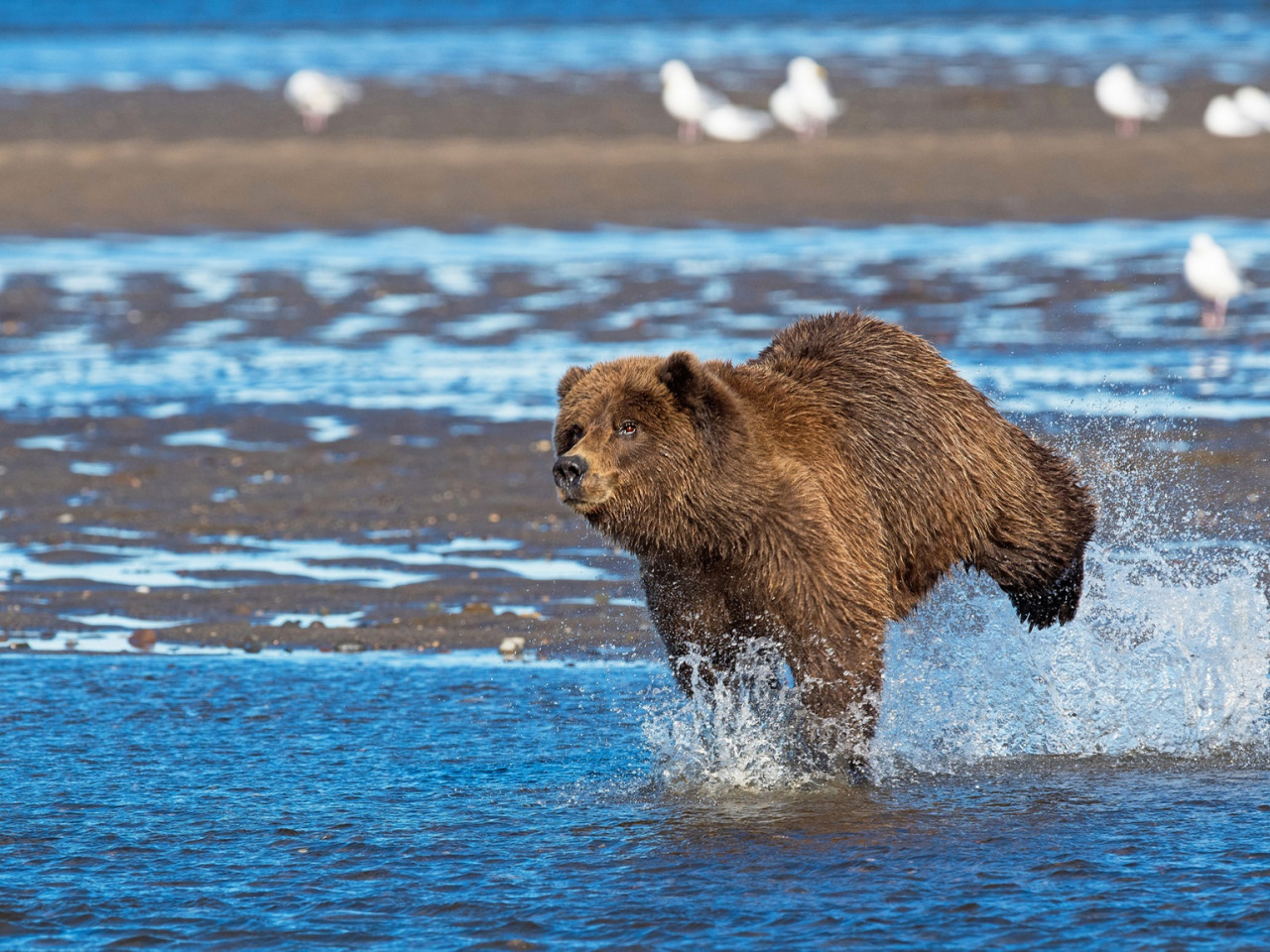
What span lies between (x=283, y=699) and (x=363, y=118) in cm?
2144

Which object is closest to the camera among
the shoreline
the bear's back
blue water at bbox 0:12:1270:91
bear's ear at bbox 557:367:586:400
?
bear's ear at bbox 557:367:586:400

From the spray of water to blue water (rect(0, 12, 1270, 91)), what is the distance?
23.7 m

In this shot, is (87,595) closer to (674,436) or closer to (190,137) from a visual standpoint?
(674,436)

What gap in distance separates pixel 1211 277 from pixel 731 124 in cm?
1110

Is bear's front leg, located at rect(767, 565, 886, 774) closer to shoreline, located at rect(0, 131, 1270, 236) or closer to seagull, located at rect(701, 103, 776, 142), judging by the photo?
shoreline, located at rect(0, 131, 1270, 236)

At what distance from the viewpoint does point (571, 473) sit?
17.3 feet

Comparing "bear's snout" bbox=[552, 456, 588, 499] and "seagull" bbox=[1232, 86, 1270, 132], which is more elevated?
"seagull" bbox=[1232, 86, 1270, 132]

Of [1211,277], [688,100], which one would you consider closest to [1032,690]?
[1211,277]

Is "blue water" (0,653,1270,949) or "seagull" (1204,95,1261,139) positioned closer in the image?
"blue water" (0,653,1270,949)

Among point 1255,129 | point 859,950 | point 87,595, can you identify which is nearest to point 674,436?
point 859,950

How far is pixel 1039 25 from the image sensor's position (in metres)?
46.2

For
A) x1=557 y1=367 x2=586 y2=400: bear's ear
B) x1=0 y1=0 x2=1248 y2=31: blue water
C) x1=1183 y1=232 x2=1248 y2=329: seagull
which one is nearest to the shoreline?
x1=1183 y1=232 x2=1248 y2=329: seagull

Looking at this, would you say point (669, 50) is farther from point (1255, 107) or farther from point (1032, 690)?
point (1032, 690)

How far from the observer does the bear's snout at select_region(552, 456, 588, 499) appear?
17.3ft
